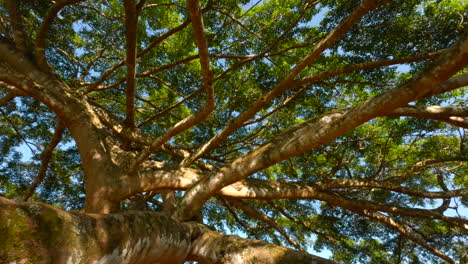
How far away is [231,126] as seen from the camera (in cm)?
281

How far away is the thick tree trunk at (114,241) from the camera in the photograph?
1117 mm

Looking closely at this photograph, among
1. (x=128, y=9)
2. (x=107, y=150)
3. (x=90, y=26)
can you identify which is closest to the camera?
(x=128, y=9)

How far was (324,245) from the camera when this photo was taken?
6.42 m

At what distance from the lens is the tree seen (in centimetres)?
178

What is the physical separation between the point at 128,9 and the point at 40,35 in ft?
7.08

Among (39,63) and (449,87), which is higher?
(39,63)

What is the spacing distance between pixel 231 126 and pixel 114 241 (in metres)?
1.61

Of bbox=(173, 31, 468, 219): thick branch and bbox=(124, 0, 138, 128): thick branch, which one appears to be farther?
bbox=(124, 0, 138, 128): thick branch

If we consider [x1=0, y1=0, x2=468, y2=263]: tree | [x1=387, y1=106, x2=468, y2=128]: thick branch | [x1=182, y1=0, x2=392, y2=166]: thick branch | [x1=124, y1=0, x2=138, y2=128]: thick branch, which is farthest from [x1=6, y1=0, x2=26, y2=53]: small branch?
[x1=387, y1=106, x2=468, y2=128]: thick branch

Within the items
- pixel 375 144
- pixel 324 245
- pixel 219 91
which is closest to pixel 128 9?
pixel 219 91

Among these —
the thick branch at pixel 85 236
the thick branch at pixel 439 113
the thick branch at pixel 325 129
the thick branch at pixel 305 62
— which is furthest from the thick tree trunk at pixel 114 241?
the thick branch at pixel 439 113

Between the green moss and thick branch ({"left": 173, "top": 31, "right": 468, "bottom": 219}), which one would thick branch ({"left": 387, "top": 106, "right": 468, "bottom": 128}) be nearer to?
thick branch ({"left": 173, "top": 31, "right": 468, "bottom": 219})

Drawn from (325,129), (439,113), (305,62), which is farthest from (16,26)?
(439,113)

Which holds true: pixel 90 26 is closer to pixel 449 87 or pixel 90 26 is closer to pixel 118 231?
pixel 118 231
